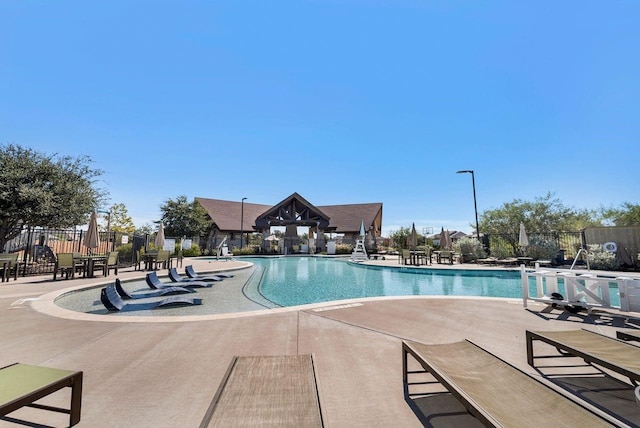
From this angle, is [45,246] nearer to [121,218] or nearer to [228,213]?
[228,213]

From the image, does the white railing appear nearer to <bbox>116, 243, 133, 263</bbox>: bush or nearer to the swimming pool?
the swimming pool

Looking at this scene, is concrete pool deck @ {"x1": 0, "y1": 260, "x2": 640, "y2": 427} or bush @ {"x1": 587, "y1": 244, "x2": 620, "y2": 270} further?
bush @ {"x1": 587, "y1": 244, "x2": 620, "y2": 270}

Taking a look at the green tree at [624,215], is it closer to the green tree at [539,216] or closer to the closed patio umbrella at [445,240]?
the green tree at [539,216]

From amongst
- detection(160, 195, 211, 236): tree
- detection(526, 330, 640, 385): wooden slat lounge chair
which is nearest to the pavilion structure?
detection(160, 195, 211, 236): tree

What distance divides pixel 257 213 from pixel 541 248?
32451 mm

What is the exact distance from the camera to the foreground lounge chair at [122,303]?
577 centimetres

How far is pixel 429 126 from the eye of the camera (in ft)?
56.3

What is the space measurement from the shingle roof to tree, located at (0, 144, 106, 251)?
66.2 ft

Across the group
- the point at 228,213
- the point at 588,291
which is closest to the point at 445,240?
the point at 588,291

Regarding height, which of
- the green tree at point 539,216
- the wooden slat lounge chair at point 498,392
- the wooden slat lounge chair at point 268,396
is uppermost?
the green tree at point 539,216

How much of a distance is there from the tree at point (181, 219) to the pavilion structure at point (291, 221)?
228cm

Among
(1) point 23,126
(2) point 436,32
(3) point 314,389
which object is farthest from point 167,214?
(3) point 314,389

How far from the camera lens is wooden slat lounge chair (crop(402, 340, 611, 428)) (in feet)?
4.77

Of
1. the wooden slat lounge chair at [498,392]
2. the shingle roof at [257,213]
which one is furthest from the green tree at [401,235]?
the wooden slat lounge chair at [498,392]
